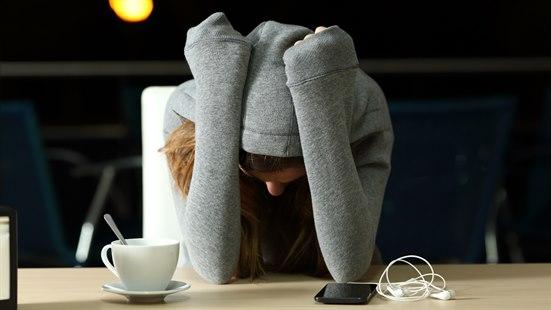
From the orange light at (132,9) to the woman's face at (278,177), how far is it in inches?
112

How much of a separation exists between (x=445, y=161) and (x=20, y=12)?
2599 millimetres

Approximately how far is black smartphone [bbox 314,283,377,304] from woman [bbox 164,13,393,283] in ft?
0.53

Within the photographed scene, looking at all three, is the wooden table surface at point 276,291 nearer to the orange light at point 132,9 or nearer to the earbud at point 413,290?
the earbud at point 413,290

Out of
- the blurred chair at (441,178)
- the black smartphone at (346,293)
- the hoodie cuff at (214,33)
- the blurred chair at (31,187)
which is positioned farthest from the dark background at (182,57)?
the black smartphone at (346,293)

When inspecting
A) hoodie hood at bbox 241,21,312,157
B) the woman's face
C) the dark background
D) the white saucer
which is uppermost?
the dark background

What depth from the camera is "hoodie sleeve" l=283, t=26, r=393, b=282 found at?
1438 mm

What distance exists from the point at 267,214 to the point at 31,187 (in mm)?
1150

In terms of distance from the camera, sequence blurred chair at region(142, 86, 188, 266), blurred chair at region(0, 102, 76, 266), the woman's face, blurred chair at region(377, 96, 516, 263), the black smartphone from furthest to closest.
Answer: blurred chair at region(0, 102, 76, 266), blurred chair at region(377, 96, 516, 263), blurred chair at region(142, 86, 188, 266), the woman's face, the black smartphone

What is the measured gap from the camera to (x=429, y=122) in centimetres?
229

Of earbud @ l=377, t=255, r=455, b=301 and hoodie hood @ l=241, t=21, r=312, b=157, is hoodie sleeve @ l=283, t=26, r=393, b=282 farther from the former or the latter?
earbud @ l=377, t=255, r=455, b=301

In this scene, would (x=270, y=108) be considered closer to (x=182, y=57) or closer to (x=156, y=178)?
(x=156, y=178)

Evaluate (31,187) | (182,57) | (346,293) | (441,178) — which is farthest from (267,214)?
(182,57)

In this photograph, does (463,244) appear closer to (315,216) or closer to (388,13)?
(315,216)

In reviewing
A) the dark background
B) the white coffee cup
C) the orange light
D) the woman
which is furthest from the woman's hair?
the orange light
